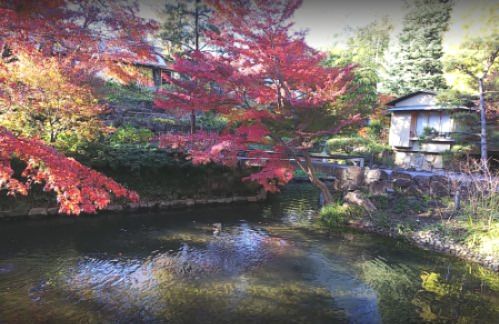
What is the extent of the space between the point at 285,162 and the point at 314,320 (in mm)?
7882

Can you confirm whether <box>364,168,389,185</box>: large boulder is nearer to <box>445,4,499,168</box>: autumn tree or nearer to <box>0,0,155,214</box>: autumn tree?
<box>445,4,499,168</box>: autumn tree

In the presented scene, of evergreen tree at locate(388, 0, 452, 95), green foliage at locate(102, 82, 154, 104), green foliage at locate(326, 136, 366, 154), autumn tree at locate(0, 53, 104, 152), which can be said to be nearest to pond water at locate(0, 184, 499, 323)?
autumn tree at locate(0, 53, 104, 152)

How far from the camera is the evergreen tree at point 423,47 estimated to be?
2489 centimetres

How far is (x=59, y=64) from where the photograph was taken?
10.9 meters

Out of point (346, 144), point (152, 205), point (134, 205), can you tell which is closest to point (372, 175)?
point (346, 144)

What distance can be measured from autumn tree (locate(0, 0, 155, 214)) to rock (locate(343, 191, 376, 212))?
8187mm

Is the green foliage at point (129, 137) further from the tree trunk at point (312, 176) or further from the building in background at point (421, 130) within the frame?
the building in background at point (421, 130)

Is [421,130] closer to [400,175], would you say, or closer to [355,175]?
[400,175]

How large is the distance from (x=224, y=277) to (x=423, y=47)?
25312mm

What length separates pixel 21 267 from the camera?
7.59 metres

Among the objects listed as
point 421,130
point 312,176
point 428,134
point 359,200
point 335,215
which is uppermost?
point 421,130

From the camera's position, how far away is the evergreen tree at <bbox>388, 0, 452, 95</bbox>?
24891 mm

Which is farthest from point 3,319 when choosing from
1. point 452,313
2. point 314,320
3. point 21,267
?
point 452,313

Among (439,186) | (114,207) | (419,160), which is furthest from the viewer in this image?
(419,160)
